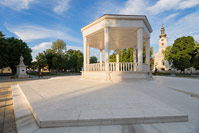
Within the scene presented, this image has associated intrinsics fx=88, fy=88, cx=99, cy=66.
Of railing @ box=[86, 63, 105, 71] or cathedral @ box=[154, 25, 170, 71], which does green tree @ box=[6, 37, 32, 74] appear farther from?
cathedral @ box=[154, 25, 170, 71]

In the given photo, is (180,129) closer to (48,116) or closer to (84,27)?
(48,116)

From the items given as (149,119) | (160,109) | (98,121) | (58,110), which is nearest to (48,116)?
(58,110)

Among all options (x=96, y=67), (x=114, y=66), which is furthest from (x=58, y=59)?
(x=114, y=66)

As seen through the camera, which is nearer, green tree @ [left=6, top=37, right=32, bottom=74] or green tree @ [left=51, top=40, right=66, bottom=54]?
green tree @ [left=6, top=37, right=32, bottom=74]

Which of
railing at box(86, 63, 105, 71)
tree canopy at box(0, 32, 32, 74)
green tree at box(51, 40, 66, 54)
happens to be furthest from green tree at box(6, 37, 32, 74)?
railing at box(86, 63, 105, 71)

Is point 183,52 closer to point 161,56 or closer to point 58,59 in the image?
point 161,56

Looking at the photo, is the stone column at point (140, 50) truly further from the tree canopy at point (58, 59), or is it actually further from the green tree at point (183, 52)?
the tree canopy at point (58, 59)

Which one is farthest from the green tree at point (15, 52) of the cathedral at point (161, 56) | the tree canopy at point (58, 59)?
the cathedral at point (161, 56)

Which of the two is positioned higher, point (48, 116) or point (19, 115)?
point (48, 116)

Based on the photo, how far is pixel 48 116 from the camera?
7.83 feet

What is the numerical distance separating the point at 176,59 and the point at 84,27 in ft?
104

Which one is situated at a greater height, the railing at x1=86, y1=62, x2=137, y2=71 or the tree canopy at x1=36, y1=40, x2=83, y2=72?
the tree canopy at x1=36, y1=40, x2=83, y2=72

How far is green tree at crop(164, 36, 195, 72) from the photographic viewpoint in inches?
1033

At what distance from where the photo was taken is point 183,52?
26.9m
